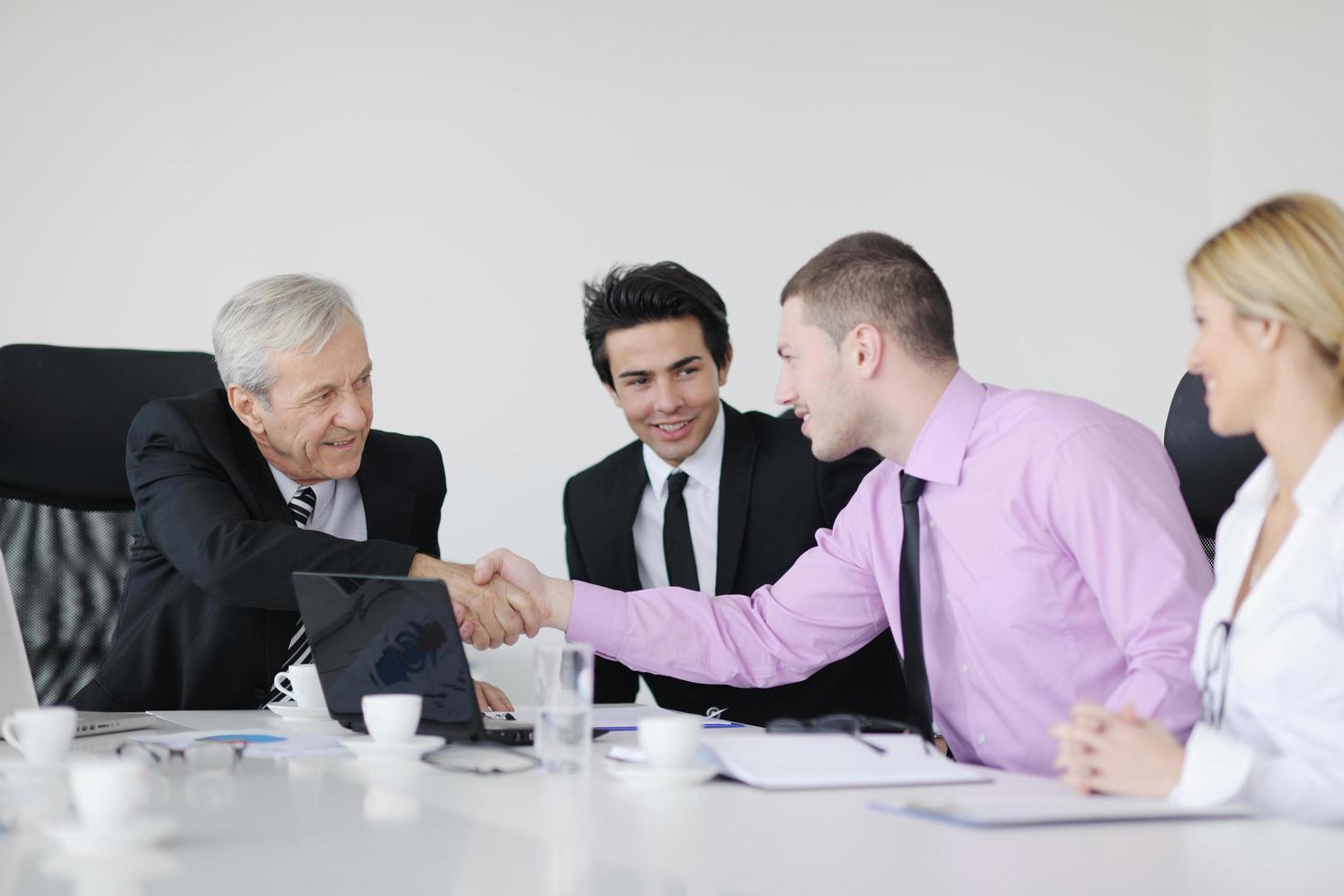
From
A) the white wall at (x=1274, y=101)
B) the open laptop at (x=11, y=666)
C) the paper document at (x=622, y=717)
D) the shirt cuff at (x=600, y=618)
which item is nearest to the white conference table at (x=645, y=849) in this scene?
the open laptop at (x=11, y=666)

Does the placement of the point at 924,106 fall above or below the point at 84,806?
→ above

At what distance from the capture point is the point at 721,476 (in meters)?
2.84

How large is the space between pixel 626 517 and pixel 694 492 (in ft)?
0.51

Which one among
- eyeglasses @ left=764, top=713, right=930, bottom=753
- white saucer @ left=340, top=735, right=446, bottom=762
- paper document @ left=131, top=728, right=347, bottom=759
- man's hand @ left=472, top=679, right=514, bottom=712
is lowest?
man's hand @ left=472, top=679, right=514, bottom=712

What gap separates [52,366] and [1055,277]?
2931 mm

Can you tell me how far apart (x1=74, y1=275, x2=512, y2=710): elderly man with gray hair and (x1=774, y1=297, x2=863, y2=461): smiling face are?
0.57m

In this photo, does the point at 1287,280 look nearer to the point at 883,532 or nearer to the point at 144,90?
the point at 883,532

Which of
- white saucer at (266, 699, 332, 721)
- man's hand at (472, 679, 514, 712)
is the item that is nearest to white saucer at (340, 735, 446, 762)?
white saucer at (266, 699, 332, 721)

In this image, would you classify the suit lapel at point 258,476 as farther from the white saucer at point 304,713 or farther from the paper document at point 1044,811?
the paper document at point 1044,811

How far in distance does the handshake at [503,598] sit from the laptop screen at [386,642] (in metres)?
0.45

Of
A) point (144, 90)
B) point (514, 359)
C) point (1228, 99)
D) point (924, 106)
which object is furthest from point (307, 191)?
point (1228, 99)

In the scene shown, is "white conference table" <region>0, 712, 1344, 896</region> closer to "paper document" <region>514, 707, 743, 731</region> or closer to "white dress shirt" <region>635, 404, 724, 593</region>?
"paper document" <region>514, 707, 743, 731</region>

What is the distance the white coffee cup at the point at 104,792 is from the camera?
102cm

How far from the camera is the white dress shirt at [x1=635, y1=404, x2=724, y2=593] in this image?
287 centimetres
